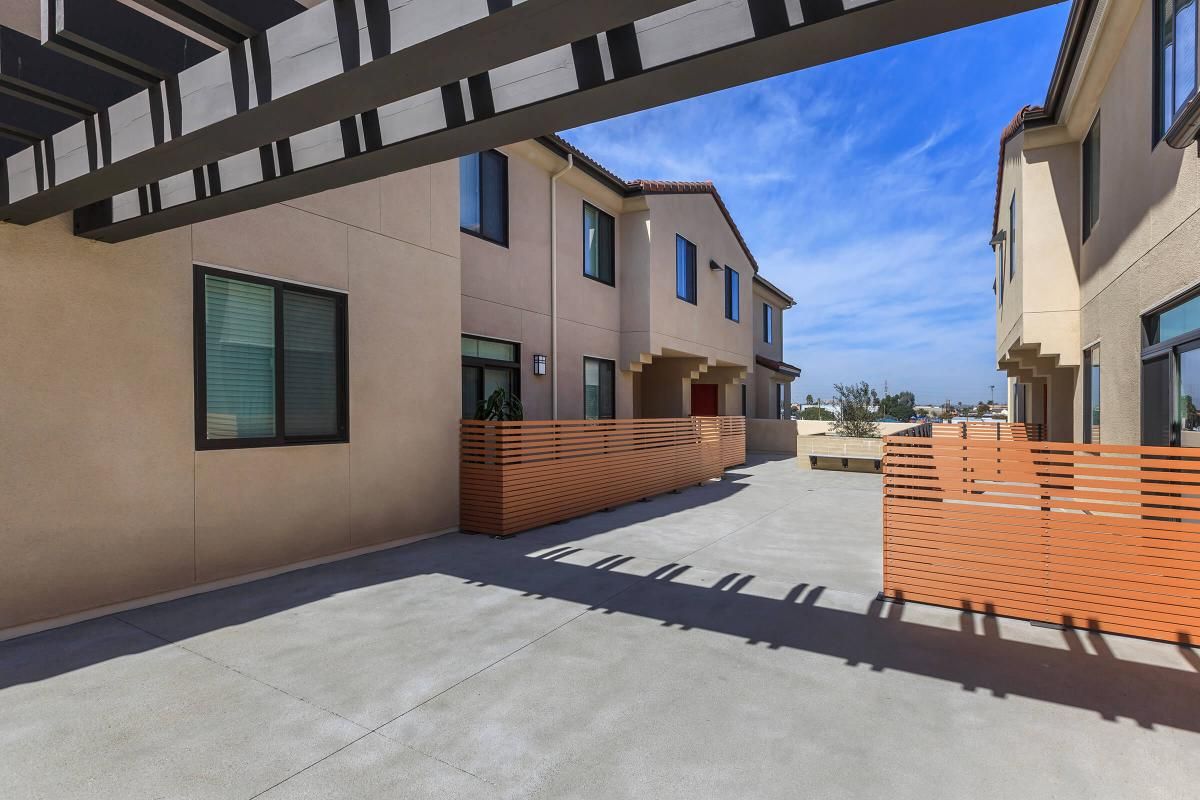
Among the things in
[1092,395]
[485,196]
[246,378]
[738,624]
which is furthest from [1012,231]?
[246,378]

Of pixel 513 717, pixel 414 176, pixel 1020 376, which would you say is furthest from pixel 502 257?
pixel 1020 376

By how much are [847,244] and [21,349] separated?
27.5 m

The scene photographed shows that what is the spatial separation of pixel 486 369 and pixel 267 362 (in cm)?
404

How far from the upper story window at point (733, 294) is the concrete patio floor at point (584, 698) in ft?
41.4

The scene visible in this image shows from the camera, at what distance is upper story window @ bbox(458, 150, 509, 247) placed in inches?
360

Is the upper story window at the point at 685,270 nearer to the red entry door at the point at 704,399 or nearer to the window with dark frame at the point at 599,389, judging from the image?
the window with dark frame at the point at 599,389

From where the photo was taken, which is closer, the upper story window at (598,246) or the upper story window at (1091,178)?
the upper story window at (1091,178)

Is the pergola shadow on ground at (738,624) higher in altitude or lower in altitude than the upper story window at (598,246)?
lower

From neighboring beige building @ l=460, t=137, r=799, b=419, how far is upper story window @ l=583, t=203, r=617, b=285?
0.02 m

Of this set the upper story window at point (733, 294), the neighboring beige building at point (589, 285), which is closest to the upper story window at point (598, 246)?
the neighboring beige building at point (589, 285)

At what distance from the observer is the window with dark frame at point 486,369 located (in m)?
9.11

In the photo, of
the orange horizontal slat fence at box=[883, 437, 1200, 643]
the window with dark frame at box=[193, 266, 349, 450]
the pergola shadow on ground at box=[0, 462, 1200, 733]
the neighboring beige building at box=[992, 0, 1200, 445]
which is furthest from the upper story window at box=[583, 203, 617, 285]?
the orange horizontal slat fence at box=[883, 437, 1200, 643]

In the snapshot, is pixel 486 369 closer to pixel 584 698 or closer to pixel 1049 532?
pixel 584 698

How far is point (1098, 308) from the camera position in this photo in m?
7.29
